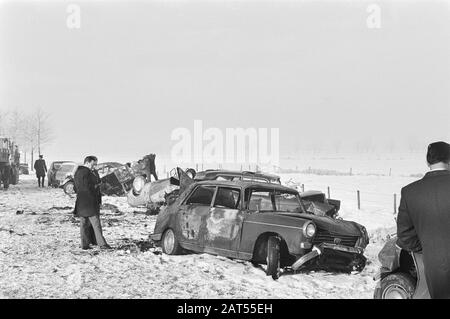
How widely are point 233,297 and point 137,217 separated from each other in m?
10.4

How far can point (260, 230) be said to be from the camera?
8.47 metres

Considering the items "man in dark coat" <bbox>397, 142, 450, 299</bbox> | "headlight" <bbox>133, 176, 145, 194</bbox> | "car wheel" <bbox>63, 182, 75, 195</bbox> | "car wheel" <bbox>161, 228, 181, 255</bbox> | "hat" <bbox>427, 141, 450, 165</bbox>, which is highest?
"hat" <bbox>427, 141, 450, 165</bbox>

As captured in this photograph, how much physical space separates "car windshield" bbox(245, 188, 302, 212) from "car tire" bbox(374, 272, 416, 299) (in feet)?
11.1

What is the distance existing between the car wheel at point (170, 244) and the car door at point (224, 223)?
841 mm

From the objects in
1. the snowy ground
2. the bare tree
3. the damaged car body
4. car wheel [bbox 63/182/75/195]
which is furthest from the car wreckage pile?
the bare tree

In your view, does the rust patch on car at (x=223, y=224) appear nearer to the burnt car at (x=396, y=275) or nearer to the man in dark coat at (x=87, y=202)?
the man in dark coat at (x=87, y=202)

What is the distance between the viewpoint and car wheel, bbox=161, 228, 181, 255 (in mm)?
10039

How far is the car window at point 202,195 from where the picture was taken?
1004 cm

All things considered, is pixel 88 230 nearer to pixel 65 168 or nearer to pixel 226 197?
pixel 226 197

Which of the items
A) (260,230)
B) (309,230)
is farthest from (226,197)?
(309,230)

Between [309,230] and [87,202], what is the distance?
4.45 meters

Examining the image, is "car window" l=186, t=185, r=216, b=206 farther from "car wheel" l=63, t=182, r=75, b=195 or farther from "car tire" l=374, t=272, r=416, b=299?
"car wheel" l=63, t=182, r=75, b=195

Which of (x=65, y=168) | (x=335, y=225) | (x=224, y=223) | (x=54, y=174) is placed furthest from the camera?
(x=54, y=174)

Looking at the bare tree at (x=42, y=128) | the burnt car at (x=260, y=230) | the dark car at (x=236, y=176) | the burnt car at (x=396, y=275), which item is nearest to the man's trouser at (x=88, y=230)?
the burnt car at (x=260, y=230)
